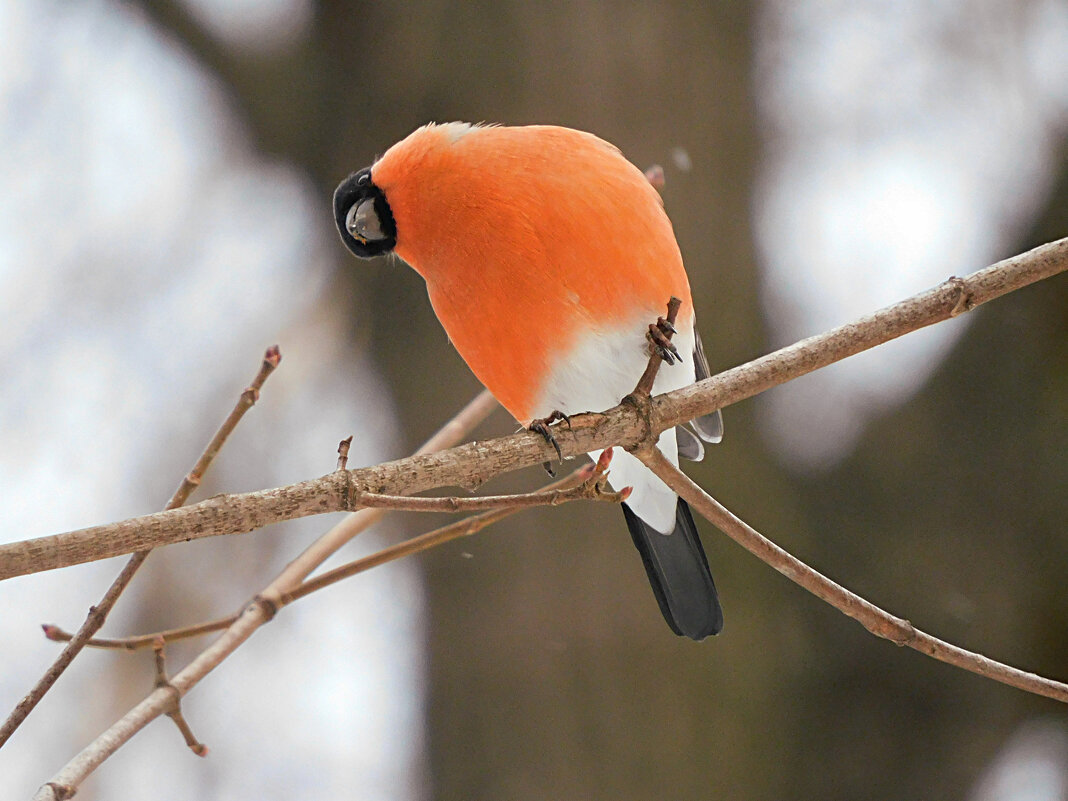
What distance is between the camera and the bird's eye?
3.68 ft

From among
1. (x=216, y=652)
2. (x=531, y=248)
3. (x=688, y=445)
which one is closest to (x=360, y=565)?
(x=216, y=652)

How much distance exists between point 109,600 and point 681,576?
2.54 ft

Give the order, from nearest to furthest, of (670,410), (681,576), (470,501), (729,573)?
(470,501)
(670,410)
(681,576)
(729,573)

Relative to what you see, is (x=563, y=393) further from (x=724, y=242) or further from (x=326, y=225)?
(x=326, y=225)

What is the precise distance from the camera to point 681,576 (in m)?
1.27

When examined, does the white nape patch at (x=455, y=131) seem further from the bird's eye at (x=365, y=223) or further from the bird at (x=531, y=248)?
A: the bird's eye at (x=365, y=223)

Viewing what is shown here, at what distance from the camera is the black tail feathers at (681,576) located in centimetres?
123

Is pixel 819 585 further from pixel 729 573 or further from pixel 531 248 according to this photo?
pixel 729 573

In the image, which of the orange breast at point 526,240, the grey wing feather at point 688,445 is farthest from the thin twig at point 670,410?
the grey wing feather at point 688,445

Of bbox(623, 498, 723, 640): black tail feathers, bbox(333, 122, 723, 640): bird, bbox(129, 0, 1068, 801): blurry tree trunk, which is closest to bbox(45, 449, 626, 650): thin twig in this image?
bbox(333, 122, 723, 640): bird

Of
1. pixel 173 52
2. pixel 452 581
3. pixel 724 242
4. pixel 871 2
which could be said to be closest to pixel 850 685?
pixel 452 581

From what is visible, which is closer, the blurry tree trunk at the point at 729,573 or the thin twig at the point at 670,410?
the thin twig at the point at 670,410

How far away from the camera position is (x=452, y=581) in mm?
1877

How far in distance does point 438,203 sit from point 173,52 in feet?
4.51
